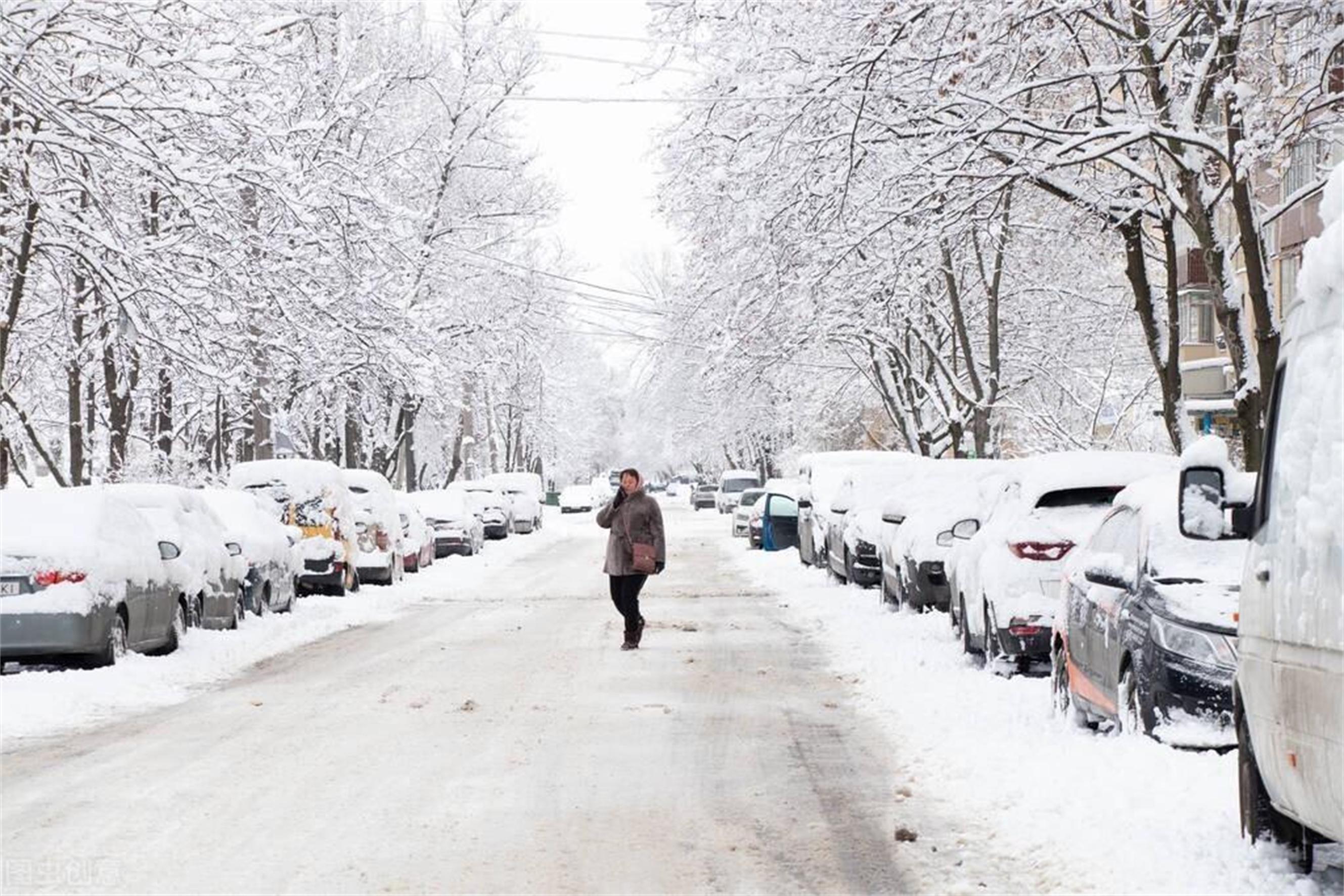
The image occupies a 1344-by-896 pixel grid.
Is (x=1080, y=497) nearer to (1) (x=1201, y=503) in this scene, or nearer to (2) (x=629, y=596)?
(2) (x=629, y=596)

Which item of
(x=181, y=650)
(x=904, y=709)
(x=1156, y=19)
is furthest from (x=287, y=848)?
(x=1156, y=19)

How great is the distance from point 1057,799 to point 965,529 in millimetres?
9729

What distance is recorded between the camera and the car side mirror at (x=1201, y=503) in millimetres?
7047

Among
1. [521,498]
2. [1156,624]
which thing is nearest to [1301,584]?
[1156,624]

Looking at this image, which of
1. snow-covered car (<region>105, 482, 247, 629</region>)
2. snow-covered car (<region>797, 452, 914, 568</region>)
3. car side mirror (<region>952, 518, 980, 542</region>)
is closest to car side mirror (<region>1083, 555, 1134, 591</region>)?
car side mirror (<region>952, 518, 980, 542</region>)

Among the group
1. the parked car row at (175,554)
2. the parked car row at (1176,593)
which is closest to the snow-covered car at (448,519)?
the parked car row at (175,554)

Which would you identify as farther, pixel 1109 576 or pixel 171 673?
pixel 171 673

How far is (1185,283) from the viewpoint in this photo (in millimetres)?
46781

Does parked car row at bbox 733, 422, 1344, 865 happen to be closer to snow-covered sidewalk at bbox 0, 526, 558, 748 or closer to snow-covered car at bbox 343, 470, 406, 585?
snow-covered sidewalk at bbox 0, 526, 558, 748

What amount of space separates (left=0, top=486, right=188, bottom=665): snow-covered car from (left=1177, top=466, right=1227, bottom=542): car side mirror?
10.6 meters

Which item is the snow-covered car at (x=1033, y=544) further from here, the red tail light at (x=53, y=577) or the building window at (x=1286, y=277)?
the building window at (x=1286, y=277)

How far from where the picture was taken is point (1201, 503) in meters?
7.09

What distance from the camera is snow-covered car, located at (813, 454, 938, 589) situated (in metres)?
25.9

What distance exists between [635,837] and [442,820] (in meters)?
0.99
